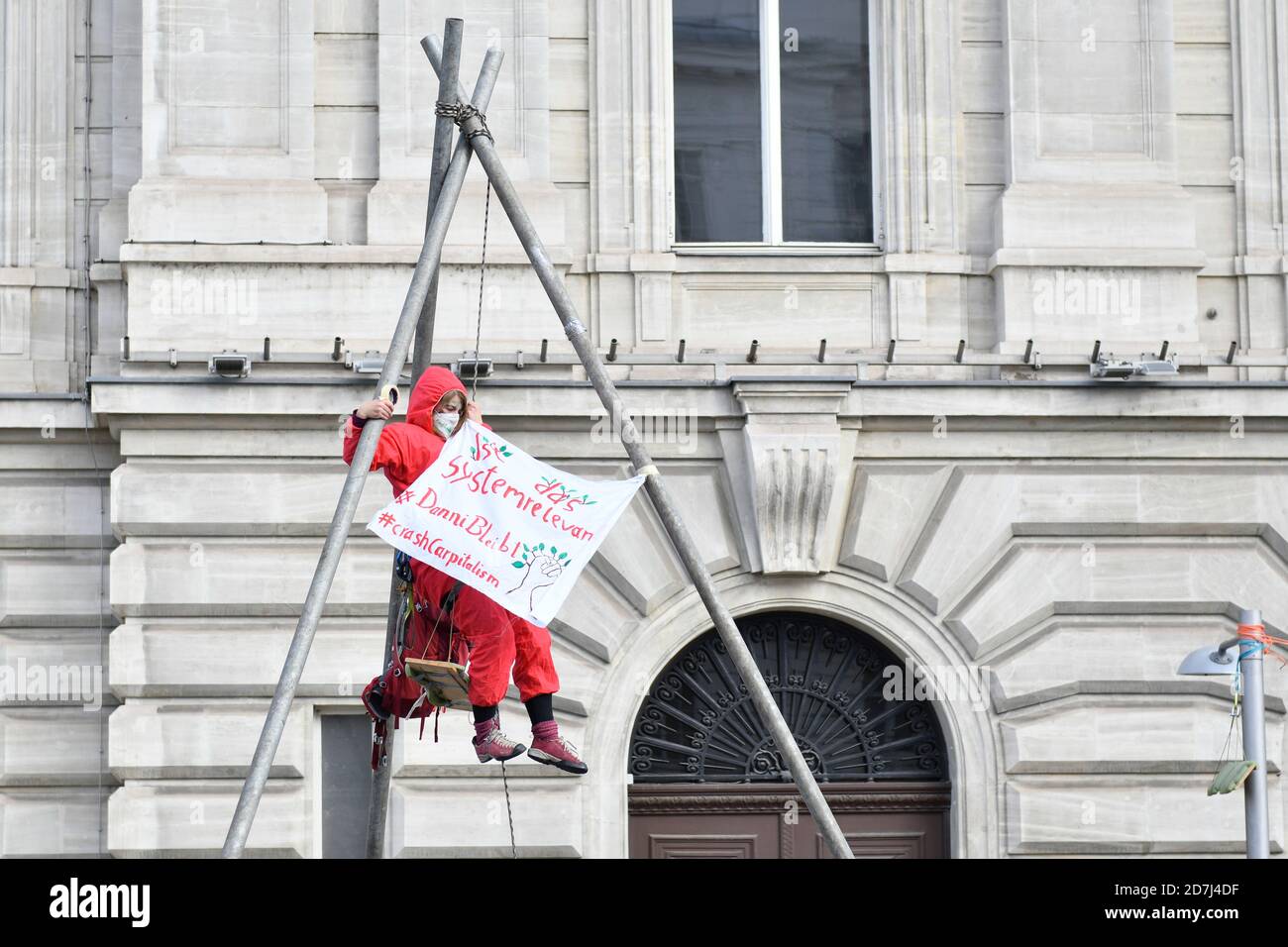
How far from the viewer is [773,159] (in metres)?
16.1

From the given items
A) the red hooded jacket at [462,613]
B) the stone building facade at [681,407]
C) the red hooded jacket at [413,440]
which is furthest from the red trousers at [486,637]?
the stone building facade at [681,407]

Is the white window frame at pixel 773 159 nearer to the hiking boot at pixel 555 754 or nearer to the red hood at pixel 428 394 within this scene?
the red hood at pixel 428 394

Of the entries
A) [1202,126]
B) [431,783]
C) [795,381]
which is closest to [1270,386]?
[1202,126]

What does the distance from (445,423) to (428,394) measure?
17 cm

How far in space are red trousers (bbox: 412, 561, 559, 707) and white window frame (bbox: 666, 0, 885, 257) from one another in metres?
5.49

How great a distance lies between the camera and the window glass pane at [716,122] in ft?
52.9

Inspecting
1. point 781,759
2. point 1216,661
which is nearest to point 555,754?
point 1216,661

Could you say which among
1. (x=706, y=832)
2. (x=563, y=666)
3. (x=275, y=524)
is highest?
(x=275, y=524)

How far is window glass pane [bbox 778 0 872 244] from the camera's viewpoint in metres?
16.2
